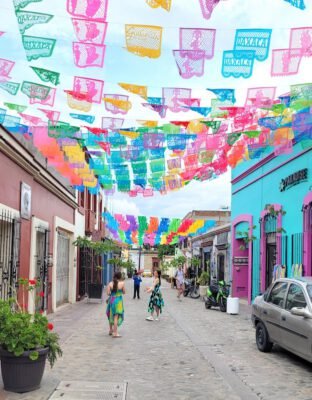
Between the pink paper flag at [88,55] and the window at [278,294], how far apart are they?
5297mm

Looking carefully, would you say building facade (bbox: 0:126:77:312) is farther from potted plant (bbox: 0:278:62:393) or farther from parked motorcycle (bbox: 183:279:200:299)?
parked motorcycle (bbox: 183:279:200:299)

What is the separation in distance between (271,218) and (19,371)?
14429 millimetres

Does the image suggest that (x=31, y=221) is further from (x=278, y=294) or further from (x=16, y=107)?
(x=278, y=294)

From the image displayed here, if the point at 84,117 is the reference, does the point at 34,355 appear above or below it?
below

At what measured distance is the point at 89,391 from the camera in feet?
22.4

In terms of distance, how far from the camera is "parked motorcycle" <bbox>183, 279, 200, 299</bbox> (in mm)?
27942

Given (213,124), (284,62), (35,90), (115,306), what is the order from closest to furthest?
(284,62) → (35,90) → (115,306) → (213,124)

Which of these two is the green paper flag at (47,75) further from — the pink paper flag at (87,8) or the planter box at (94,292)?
the planter box at (94,292)

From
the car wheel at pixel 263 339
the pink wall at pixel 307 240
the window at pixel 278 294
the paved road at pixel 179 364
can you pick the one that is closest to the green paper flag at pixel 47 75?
the paved road at pixel 179 364

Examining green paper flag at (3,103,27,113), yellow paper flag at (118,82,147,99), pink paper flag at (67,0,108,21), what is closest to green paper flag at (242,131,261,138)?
yellow paper flag at (118,82,147,99)

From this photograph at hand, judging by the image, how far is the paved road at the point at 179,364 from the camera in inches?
276

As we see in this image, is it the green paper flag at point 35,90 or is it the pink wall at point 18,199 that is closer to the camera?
the green paper flag at point 35,90

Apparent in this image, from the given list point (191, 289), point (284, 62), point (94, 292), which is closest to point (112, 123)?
point (284, 62)

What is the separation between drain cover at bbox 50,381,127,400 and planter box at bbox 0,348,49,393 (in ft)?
1.26
